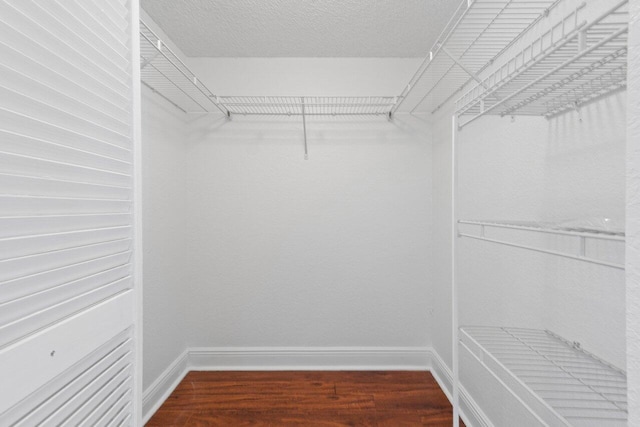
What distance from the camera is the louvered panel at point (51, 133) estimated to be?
0.52 m

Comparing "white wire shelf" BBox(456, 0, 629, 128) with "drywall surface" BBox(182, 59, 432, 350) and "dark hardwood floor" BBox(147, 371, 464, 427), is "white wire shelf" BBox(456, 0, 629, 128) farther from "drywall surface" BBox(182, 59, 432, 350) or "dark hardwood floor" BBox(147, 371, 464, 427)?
"dark hardwood floor" BBox(147, 371, 464, 427)

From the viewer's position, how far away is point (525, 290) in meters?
1.33

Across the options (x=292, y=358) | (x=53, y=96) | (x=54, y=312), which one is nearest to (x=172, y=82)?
(x=53, y=96)

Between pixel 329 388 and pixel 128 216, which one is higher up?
pixel 128 216

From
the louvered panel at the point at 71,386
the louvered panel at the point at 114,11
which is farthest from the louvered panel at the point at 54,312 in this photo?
the louvered panel at the point at 114,11

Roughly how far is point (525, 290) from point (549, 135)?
616 millimetres

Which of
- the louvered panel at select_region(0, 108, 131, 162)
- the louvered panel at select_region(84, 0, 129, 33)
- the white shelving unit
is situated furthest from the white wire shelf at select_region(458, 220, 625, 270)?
the louvered panel at select_region(84, 0, 129, 33)

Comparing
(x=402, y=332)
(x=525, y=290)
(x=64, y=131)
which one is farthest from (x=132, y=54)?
(x=402, y=332)

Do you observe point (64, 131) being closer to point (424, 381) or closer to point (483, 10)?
point (483, 10)

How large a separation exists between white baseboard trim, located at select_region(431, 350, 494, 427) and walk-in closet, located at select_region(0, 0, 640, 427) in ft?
0.05

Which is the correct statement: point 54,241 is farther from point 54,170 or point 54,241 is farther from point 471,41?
point 471,41

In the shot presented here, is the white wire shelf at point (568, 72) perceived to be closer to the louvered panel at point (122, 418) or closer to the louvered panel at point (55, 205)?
the louvered panel at point (55, 205)

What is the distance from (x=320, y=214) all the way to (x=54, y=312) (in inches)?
69.2

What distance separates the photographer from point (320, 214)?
2277mm
